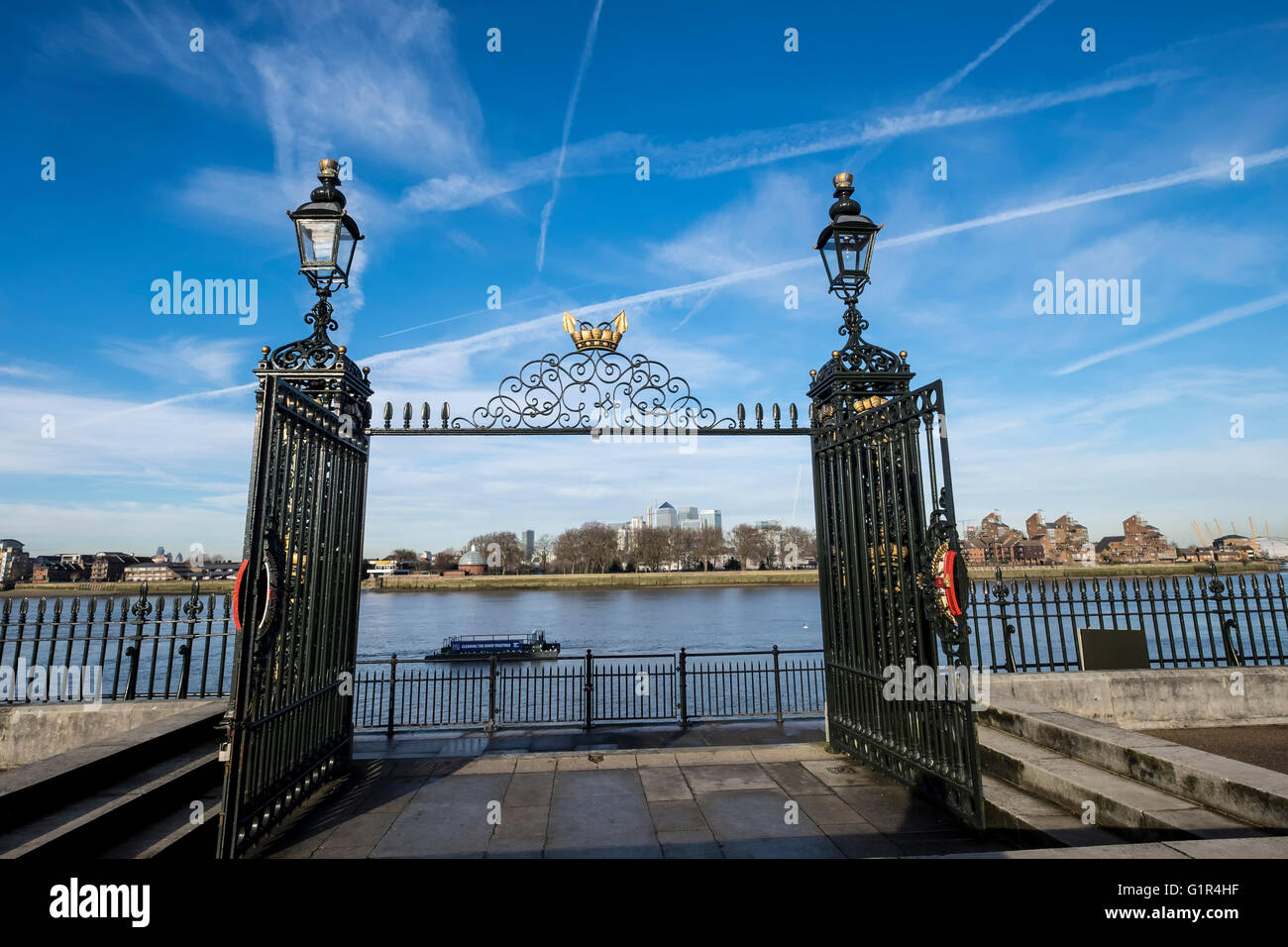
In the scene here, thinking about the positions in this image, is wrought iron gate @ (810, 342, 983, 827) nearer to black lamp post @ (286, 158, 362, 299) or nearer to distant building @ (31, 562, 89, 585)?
black lamp post @ (286, 158, 362, 299)

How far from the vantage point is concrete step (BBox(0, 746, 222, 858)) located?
397cm

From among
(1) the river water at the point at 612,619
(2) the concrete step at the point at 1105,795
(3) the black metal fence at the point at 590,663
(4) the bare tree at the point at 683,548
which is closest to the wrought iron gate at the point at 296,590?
(3) the black metal fence at the point at 590,663

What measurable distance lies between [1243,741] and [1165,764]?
157 inches

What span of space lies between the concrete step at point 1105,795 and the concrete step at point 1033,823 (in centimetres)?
10

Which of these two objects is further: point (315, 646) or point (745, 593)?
point (745, 593)

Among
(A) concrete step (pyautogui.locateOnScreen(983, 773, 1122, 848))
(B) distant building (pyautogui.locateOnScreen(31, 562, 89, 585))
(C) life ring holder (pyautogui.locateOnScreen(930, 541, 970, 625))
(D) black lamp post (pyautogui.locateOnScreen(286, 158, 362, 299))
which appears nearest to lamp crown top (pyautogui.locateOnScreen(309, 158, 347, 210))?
(D) black lamp post (pyautogui.locateOnScreen(286, 158, 362, 299))

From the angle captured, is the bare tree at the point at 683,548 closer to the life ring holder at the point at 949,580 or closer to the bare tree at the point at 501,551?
the bare tree at the point at 501,551

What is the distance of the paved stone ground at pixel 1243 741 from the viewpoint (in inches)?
271

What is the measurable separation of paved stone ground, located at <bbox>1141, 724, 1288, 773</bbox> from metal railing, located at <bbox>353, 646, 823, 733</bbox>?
439 centimetres

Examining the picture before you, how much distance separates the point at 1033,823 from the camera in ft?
15.9
